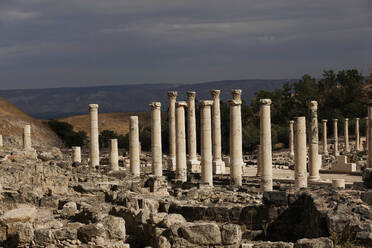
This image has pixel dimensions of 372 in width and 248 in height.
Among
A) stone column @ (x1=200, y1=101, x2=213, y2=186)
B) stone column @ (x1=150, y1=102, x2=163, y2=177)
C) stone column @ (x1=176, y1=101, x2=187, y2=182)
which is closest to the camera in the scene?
stone column @ (x1=200, y1=101, x2=213, y2=186)

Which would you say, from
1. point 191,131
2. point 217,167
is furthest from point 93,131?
point 217,167

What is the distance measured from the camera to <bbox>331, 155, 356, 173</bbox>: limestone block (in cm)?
4288

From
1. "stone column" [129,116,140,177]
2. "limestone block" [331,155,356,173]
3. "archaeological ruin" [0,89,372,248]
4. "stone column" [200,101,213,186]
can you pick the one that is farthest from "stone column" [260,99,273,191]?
"limestone block" [331,155,356,173]

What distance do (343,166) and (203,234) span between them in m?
31.0

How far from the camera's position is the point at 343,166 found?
43.2 m

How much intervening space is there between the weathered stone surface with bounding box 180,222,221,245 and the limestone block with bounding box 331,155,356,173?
30546mm

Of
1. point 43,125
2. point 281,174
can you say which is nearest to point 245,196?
point 281,174

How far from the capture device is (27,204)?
71.5 ft

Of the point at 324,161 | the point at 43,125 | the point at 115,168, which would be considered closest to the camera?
the point at 115,168

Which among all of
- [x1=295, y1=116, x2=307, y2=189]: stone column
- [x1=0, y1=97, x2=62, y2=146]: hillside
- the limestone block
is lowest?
the limestone block

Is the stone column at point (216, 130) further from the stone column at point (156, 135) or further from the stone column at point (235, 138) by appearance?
the stone column at point (235, 138)

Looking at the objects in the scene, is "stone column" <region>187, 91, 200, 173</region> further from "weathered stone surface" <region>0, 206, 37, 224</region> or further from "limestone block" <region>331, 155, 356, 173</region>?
"weathered stone surface" <region>0, 206, 37, 224</region>

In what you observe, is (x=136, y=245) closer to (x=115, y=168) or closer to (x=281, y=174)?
(x=115, y=168)

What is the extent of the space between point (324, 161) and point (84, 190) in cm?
2784
